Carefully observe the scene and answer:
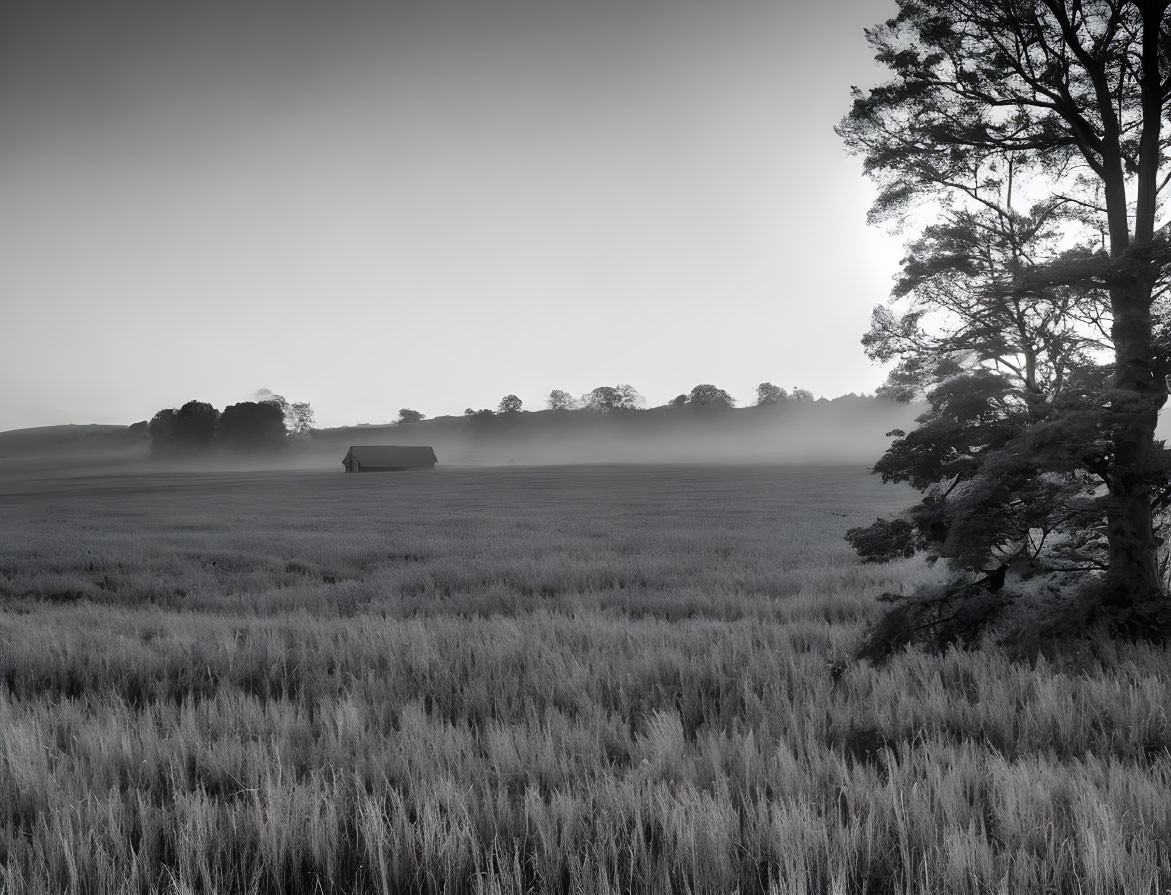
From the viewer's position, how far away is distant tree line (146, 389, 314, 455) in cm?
14188

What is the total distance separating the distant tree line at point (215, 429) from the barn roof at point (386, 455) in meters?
45.1

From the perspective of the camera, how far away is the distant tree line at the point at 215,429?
142 m

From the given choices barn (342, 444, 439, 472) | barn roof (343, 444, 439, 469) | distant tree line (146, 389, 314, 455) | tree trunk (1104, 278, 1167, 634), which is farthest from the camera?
distant tree line (146, 389, 314, 455)

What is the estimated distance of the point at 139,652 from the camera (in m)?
6.50

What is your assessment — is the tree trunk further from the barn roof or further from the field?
the barn roof

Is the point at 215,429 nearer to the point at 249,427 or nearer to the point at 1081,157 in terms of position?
the point at 249,427

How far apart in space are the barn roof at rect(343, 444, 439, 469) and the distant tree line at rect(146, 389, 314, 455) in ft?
148

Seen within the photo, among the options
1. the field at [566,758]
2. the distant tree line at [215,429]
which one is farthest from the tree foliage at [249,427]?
the field at [566,758]

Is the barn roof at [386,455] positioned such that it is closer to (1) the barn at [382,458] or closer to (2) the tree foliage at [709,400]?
(1) the barn at [382,458]

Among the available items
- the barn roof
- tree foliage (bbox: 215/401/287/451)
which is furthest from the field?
tree foliage (bbox: 215/401/287/451)

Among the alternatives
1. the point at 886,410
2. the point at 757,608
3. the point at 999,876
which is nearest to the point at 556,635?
the point at 757,608

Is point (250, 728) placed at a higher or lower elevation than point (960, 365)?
lower

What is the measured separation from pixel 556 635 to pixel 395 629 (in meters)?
1.91

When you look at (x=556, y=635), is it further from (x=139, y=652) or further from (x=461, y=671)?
(x=139, y=652)
